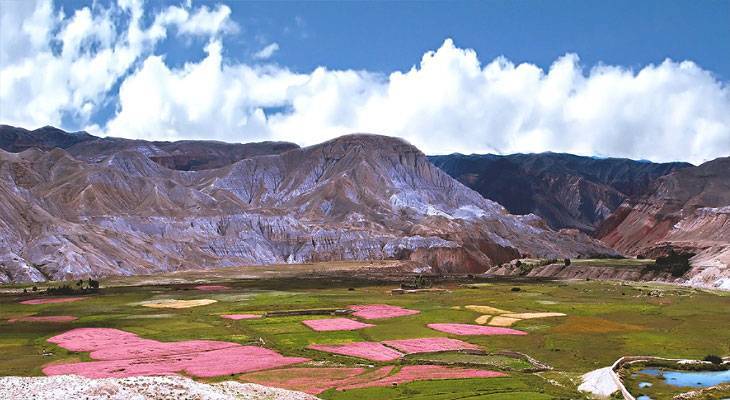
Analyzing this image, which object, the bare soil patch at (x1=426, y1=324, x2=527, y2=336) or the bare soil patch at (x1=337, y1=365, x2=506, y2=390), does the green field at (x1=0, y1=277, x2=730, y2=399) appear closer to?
the bare soil patch at (x1=337, y1=365, x2=506, y2=390)

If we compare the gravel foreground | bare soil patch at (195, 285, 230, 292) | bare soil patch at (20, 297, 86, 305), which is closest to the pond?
the gravel foreground

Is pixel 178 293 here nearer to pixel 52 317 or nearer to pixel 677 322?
pixel 52 317

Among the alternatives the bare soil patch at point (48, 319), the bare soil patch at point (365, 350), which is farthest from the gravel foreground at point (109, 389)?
the bare soil patch at point (48, 319)

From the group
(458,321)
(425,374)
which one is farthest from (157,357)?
(458,321)

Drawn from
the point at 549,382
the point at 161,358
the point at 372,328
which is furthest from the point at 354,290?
the point at 549,382

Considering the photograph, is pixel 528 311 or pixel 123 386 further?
pixel 528 311

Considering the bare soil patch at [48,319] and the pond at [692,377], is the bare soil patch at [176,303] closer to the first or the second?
the bare soil patch at [48,319]
